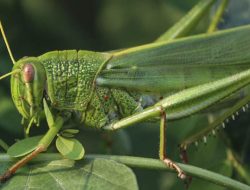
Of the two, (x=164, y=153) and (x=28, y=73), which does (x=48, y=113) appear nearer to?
(x=28, y=73)

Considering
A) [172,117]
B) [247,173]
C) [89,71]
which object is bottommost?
[247,173]

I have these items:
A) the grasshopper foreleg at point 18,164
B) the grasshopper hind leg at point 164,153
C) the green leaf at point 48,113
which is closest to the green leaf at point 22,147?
the grasshopper foreleg at point 18,164

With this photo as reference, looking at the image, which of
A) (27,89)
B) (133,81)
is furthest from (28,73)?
(133,81)

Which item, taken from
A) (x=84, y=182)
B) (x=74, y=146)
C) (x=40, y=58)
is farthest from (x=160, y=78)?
(x=84, y=182)

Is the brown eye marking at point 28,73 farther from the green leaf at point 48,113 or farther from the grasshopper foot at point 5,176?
the grasshopper foot at point 5,176

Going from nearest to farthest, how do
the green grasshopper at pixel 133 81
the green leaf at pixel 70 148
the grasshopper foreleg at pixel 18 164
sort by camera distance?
the grasshopper foreleg at pixel 18 164
the green leaf at pixel 70 148
the green grasshopper at pixel 133 81

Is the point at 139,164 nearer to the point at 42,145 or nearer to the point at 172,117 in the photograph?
the point at 42,145
